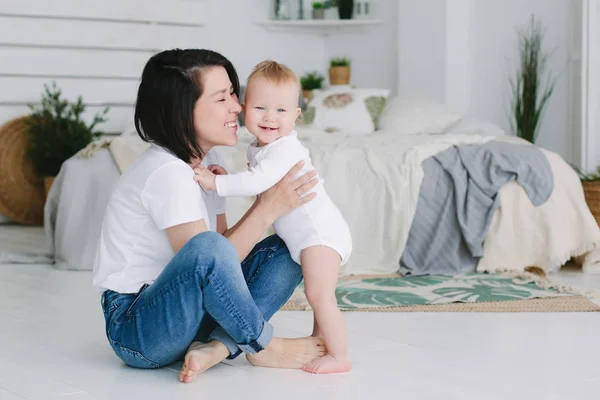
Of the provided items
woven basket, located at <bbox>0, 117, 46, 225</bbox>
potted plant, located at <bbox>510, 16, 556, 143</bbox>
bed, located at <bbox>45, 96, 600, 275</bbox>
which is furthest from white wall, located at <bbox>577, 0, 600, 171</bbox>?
woven basket, located at <bbox>0, 117, 46, 225</bbox>

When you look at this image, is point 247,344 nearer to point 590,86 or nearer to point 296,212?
point 296,212

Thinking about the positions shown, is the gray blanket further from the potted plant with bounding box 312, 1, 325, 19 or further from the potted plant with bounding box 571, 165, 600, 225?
the potted plant with bounding box 312, 1, 325, 19

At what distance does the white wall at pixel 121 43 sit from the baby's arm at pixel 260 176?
4.22 metres

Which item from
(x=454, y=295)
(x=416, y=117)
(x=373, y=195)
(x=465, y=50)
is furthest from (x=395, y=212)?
(x=465, y=50)

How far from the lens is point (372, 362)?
2.31 metres

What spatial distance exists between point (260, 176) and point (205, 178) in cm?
15

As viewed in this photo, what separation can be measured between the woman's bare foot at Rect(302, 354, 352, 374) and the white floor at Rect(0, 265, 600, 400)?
0.03 meters

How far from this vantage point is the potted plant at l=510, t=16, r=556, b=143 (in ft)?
18.3

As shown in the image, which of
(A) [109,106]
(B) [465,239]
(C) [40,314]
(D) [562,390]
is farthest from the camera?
(A) [109,106]

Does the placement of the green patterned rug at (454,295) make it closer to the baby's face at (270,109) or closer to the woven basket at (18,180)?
the baby's face at (270,109)

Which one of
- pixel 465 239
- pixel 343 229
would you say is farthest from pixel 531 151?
pixel 343 229

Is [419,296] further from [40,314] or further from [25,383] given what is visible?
[25,383]

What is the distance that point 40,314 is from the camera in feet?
9.98

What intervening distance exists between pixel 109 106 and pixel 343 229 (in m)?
4.48
